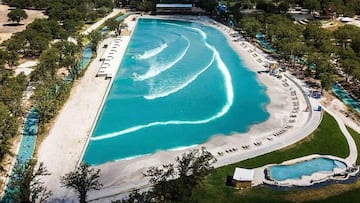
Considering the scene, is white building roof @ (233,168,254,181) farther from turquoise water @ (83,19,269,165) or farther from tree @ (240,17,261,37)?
tree @ (240,17,261,37)

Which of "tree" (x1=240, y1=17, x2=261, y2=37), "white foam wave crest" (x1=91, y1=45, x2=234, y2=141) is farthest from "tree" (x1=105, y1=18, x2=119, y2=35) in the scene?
"white foam wave crest" (x1=91, y1=45, x2=234, y2=141)

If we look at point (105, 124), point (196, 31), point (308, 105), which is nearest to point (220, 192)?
point (105, 124)

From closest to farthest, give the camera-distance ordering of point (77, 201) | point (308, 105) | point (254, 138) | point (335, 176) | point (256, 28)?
point (77, 201) → point (335, 176) → point (254, 138) → point (308, 105) → point (256, 28)

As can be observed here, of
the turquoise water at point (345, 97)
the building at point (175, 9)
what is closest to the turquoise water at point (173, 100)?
the turquoise water at point (345, 97)

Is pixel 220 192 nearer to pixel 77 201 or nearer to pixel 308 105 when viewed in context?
pixel 77 201

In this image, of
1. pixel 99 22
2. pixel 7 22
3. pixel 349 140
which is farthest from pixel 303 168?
pixel 7 22

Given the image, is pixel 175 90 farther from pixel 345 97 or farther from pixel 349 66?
pixel 349 66
